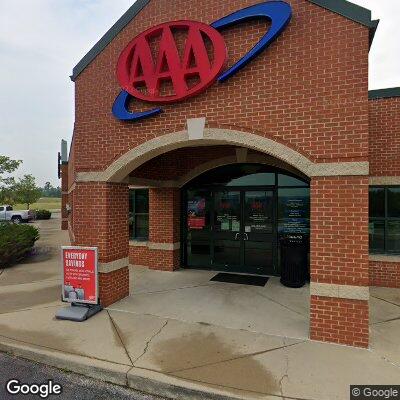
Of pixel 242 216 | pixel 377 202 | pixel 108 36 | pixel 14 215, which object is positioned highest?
pixel 108 36

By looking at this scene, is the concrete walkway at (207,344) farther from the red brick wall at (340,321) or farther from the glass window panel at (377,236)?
the glass window panel at (377,236)

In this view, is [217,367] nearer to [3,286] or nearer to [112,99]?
[112,99]

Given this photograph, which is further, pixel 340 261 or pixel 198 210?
pixel 198 210

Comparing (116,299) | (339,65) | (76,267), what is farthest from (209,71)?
(116,299)

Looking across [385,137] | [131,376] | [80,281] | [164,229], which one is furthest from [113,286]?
[385,137]

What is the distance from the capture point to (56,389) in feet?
13.6

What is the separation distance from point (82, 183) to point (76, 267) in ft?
6.41

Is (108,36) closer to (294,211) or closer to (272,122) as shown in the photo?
(272,122)

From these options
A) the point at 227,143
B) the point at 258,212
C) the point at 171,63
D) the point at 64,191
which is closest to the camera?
the point at 171,63

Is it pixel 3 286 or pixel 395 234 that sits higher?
pixel 395 234

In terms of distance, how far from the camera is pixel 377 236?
8.59m

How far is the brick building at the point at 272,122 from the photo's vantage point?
201 inches

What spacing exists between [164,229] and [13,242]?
6.11m

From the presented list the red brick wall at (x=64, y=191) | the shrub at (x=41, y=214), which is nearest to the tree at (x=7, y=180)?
the red brick wall at (x=64, y=191)
